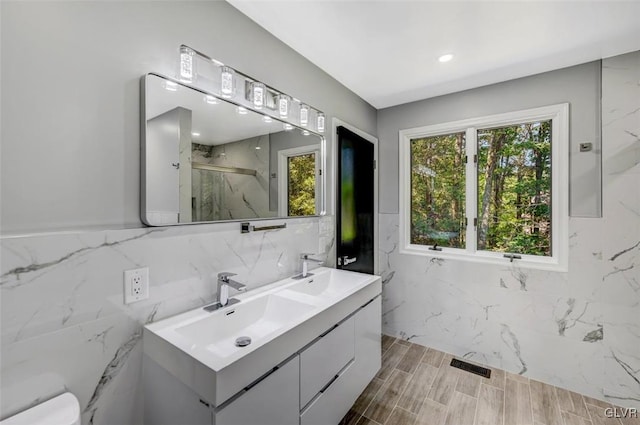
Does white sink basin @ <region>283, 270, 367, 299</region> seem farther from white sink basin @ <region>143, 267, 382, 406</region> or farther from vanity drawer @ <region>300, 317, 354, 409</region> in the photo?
vanity drawer @ <region>300, 317, 354, 409</region>

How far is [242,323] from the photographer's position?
145 cm

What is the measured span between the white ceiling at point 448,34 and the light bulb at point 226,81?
437 millimetres

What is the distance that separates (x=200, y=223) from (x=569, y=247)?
2758 millimetres

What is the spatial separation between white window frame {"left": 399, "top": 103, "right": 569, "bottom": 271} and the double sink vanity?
1.22 metres

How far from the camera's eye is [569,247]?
218cm

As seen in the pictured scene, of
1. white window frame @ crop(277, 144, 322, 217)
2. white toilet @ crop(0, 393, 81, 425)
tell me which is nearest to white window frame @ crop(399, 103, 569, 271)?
white window frame @ crop(277, 144, 322, 217)

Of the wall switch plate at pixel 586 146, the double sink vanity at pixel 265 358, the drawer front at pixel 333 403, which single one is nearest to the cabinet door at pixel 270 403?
the double sink vanity at pixel 265 358

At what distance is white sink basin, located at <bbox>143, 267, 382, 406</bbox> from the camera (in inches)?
36.7

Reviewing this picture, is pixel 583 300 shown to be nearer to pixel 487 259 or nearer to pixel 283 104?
pixel 487 259

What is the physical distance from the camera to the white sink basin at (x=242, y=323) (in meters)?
1.24

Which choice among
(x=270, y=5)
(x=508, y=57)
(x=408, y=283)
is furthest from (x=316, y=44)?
(x=408, y=283)

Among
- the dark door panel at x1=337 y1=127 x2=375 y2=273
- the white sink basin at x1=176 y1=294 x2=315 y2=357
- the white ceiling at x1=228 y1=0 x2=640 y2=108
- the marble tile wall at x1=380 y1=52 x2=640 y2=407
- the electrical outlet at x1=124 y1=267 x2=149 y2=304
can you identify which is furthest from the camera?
the dark door panel at x1=337 y1=127 x2=375 y2=273

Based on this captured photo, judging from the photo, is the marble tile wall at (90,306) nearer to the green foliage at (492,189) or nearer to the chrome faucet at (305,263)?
the chrome faucet at (305,263)

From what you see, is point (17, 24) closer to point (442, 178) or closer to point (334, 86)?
point (334, 86)
